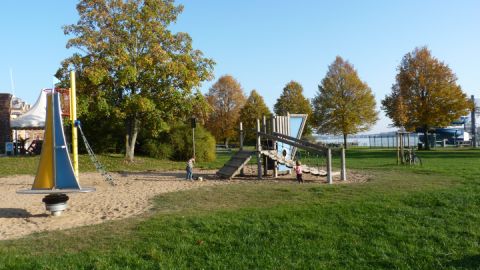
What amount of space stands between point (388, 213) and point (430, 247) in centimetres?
196

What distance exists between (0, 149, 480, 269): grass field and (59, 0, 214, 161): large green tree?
13862 mm

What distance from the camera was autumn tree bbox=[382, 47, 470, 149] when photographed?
39.1 meters

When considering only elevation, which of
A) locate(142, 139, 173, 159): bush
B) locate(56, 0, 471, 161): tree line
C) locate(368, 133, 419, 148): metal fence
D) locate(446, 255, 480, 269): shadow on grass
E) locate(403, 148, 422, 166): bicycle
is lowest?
locate(446, 255, 480, 269): shadow on grass

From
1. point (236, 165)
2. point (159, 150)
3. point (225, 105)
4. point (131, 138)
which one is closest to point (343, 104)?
point (225, 105)

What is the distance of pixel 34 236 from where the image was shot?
747cm

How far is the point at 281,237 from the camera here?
7012 millimetres

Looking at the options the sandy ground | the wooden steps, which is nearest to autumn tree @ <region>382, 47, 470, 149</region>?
the wooden steps

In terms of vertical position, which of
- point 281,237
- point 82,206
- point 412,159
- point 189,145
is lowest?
point 281,237

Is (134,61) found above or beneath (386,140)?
above

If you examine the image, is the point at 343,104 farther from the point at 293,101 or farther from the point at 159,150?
the point at 159,150

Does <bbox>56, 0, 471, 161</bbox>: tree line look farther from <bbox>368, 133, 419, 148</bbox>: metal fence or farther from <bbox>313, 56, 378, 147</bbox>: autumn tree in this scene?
<bbox>368, 133, 419, 148</bbox>: metal fence

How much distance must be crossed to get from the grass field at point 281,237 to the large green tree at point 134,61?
45.5ft

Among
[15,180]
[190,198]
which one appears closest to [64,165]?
[190,198]

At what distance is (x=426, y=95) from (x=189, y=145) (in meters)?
24.9
